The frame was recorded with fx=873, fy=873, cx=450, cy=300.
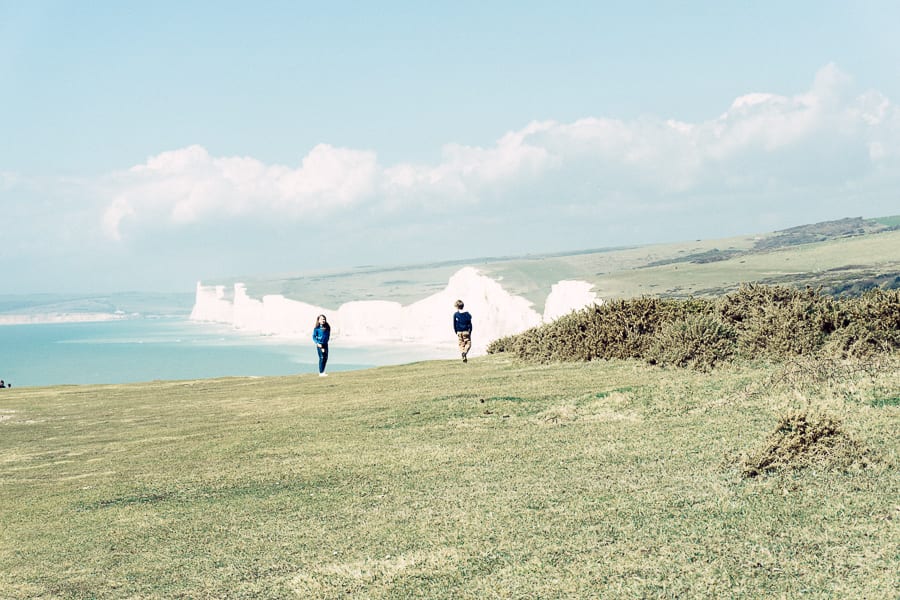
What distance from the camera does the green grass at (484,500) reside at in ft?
25.1

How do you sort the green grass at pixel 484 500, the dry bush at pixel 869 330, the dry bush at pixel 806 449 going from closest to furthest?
1. the green grass at pixel 484 500
2. the dry bush at pixel 806 449
3. the dry bush at pixel 869 330

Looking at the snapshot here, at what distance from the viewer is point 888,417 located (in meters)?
12.3

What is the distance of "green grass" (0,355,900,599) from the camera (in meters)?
7.65

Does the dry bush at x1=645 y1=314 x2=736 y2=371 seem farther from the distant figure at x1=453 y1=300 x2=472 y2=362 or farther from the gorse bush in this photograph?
the distant figure at x1=453 y1=300 x2=472 y2=362

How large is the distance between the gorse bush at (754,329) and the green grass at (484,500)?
1.05 m

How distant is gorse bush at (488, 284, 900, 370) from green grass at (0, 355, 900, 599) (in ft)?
3.46

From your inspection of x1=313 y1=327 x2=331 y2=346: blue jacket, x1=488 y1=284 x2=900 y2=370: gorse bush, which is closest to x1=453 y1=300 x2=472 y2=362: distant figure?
x1=313 y1=327 x2=331 y2=346: blue jacket

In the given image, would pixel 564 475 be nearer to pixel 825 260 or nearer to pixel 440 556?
pixel 440 556

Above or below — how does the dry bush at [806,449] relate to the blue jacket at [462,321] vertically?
below

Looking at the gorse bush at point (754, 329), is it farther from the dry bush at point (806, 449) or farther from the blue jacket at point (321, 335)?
the blue jacket at point (321, 335)

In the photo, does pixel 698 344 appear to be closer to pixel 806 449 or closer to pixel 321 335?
pixel 806 449

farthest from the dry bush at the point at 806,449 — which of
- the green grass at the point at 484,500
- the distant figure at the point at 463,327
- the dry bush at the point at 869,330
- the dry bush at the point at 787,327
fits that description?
the distant figure at the point at 463,327

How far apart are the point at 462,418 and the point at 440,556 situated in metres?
8.06

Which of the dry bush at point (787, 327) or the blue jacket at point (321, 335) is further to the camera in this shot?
the blue jacket at point (321, 335)
